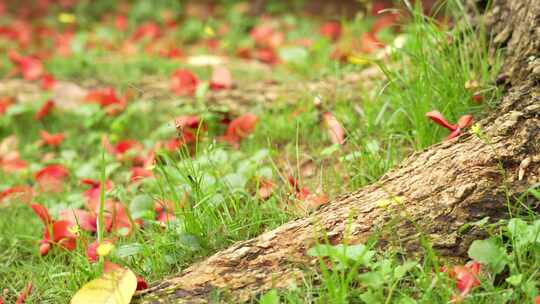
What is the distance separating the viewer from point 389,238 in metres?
1.69

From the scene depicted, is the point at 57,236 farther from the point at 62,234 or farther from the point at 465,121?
the point at 465,121

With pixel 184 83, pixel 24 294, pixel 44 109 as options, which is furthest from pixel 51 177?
pixel 24 294

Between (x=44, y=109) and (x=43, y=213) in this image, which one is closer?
(x=43, y=213)

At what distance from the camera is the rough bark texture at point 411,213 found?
1662mm

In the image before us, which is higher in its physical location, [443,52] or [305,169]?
[443,52]

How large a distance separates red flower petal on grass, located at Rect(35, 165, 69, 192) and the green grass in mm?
51

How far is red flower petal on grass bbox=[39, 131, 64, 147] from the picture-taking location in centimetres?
319

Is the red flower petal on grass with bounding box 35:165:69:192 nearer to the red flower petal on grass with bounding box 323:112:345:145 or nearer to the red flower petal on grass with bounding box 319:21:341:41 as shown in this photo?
the red flower petal on grass with bounding box 323:112:345:145

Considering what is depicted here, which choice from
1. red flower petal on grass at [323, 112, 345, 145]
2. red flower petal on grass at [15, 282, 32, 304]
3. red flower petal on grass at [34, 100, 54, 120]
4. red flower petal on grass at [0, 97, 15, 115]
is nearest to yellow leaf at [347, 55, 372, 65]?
red flower petal on grass at [323, 112, 345, 145]

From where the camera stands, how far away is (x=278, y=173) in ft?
6.89

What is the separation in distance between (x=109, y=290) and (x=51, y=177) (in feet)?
4.06

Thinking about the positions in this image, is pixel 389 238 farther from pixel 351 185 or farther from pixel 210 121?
pixel 210 121

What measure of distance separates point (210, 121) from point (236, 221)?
42.2 inches

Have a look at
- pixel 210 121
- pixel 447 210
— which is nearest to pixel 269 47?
pixel 210 121
